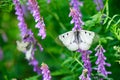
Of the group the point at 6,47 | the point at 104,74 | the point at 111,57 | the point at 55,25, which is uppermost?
the point at 6,47

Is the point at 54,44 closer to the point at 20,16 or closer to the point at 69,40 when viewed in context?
the point at 20,16

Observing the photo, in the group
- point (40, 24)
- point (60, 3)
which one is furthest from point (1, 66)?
point (40, 24)

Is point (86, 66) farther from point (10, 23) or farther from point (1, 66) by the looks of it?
point (10, 23)

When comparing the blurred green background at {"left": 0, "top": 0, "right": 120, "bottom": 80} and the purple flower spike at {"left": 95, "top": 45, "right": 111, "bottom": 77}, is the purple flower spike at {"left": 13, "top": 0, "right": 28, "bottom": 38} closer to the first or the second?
the blurred green background at {"left": 0, "top": 0, "right": 120, "bottom": 80}

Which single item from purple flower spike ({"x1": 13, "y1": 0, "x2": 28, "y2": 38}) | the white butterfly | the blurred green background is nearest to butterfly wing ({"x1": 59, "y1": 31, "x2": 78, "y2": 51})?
the white butterfly

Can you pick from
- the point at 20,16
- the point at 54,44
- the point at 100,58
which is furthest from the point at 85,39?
the point at 54,44
